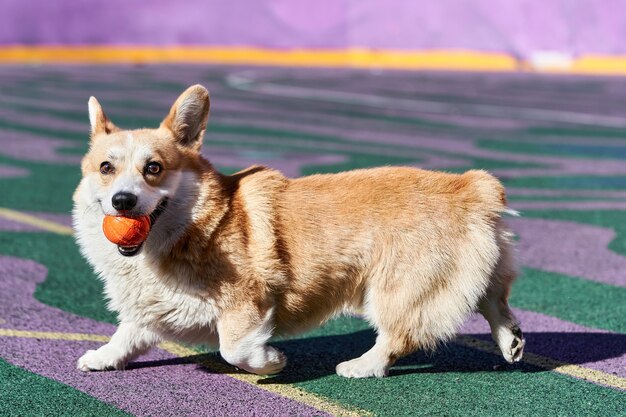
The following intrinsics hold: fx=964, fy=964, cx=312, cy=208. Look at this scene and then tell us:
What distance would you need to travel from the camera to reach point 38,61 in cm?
3055

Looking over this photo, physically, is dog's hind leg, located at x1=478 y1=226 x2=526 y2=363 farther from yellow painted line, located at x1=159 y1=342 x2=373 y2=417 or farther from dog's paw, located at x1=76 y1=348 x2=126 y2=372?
dog's paw, located at x1=76 y1=348 x2=126 y2=372

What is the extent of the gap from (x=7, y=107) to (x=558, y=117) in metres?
9.99

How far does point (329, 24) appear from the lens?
111 feet

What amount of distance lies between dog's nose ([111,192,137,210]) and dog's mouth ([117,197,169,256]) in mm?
193

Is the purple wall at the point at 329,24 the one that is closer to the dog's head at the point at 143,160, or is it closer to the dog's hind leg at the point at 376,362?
the dog's head at the point at 143,160

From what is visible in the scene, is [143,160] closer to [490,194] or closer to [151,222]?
[151,222]

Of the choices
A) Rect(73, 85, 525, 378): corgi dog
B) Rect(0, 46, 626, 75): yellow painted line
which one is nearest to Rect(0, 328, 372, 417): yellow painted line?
Rect(73, 85, 525, 378): corgi dog

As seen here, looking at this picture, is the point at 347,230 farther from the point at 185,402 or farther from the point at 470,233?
the point at 185,402

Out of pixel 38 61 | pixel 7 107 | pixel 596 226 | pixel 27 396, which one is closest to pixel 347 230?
pixel 27 396

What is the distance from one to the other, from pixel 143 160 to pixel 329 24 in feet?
99.2

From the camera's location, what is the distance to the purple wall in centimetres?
3064

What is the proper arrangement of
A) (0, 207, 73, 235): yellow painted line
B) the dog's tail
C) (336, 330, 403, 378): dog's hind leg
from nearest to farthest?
1. (336, 330, 403, 378): dog's hind leg
2. the dog's tail
3. (0, 207, 73, 235): yellow painted line

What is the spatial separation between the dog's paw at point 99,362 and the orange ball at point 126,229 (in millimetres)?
648

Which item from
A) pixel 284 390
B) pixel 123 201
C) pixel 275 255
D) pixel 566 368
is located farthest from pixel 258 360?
pixel 566 368
